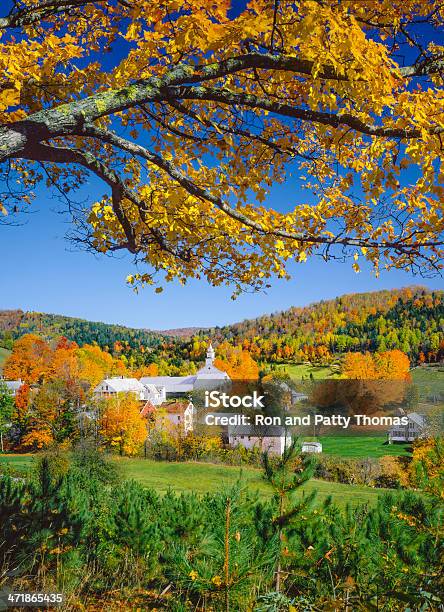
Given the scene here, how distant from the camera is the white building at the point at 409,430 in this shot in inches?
1227

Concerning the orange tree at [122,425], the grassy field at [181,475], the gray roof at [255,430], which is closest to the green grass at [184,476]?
the grassy field at [181,475]

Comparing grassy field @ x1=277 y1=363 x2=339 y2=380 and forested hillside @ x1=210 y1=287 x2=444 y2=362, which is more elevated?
forested hillside @ x1=210 y1=287 x2=444 y2=362

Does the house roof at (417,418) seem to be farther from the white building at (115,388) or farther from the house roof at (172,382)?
the house roof at (172,382)

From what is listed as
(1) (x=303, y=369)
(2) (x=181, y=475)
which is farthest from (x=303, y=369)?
(2) (x=181, y=475)

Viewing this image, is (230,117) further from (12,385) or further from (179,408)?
(12,385)

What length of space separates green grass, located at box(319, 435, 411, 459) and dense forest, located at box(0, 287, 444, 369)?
15.3 m

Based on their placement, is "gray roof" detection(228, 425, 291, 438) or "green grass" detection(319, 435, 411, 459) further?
"green grass" detection(319, 435, 411, 459)

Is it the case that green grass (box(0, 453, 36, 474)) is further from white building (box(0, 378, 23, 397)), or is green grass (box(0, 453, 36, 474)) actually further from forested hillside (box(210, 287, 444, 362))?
forested hillside (box(210, 287, 444, 362))

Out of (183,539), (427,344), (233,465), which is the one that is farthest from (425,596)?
(427,344)

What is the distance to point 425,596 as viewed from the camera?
4.19 ft

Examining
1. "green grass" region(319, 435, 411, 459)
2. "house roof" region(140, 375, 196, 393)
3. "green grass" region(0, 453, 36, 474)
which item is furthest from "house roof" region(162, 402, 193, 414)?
"house roof" region(140, 375, 196, 393)

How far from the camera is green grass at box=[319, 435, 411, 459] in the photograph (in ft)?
106

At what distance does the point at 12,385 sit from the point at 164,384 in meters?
17.8

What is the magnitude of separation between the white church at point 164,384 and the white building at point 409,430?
517 inches
